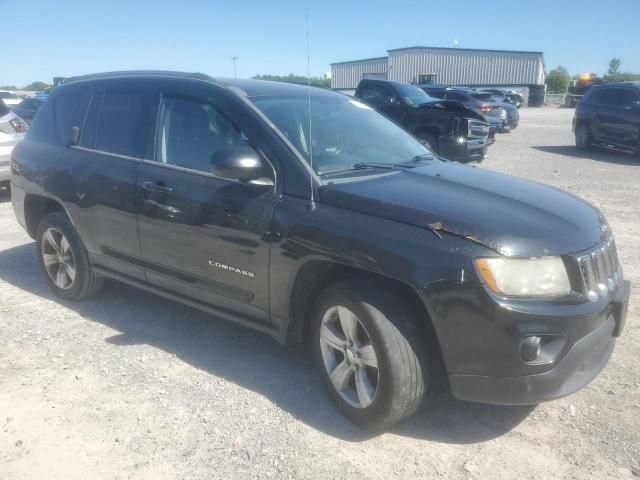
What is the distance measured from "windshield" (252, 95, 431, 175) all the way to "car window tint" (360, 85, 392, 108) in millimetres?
7816

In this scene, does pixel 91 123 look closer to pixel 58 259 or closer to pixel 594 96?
pixel 58 259

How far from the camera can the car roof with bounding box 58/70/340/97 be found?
12.0ft

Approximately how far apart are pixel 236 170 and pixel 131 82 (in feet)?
5.32

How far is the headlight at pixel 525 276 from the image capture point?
247 cm

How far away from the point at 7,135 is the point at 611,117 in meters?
12.8

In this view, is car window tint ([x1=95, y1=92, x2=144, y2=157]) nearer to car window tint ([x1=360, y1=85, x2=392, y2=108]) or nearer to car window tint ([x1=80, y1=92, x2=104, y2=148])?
car window tint ([x1=80, y1=92, x2=104, y2=148])

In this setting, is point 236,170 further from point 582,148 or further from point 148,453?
point 582,148

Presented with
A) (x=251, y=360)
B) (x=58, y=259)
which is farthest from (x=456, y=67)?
(x=251, y=360)

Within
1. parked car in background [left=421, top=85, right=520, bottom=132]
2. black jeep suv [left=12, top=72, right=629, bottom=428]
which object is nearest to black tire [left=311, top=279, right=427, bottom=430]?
black jeep suv [left=12, top=72, right=629, bottom=428]

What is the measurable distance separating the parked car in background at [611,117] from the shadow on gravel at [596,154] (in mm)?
278

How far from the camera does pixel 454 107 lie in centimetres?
1082

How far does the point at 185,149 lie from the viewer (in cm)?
367

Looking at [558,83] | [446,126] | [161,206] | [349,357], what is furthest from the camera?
[558,83]

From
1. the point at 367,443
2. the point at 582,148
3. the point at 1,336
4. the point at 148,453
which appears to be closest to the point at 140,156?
the point at 1,336
